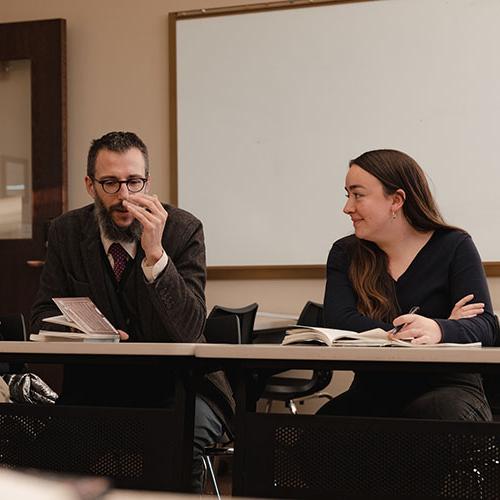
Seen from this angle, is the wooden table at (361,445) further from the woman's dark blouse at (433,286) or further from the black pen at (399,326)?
the woman's dark blouse at (433,286)

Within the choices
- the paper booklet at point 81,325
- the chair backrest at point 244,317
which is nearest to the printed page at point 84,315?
the paper booklet at point 81,325

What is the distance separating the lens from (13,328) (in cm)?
377

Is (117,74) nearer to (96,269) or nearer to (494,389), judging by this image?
(96,269)

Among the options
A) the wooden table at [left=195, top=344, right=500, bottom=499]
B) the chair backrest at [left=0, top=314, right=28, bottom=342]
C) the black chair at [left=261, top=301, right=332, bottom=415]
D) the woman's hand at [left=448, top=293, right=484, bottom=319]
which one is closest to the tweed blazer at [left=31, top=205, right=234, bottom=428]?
the wooden table at [left=195, top=344, right=500, bottom=499]

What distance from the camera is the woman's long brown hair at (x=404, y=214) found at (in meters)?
2.71

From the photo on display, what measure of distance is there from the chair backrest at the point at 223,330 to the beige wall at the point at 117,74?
7.19 feet

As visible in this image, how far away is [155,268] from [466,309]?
869mm

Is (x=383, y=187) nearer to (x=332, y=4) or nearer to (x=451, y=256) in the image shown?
(x=451, y=256)

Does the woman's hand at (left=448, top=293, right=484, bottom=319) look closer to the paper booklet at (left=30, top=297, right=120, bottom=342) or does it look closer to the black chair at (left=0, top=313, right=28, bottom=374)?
the paper booklet at (left=30, top=297, right=120, bottom=342)

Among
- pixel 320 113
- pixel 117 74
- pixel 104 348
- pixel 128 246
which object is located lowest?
pixel 104 348

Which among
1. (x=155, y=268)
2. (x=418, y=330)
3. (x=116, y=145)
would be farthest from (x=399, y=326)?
(x=116, y=145)

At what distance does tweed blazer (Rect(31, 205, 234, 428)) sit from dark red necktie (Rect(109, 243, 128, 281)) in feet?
0.09

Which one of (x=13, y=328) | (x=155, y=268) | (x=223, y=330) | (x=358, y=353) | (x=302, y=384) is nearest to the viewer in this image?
(x=358, y=353)

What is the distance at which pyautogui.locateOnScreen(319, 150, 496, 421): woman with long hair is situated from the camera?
241 centimetres
